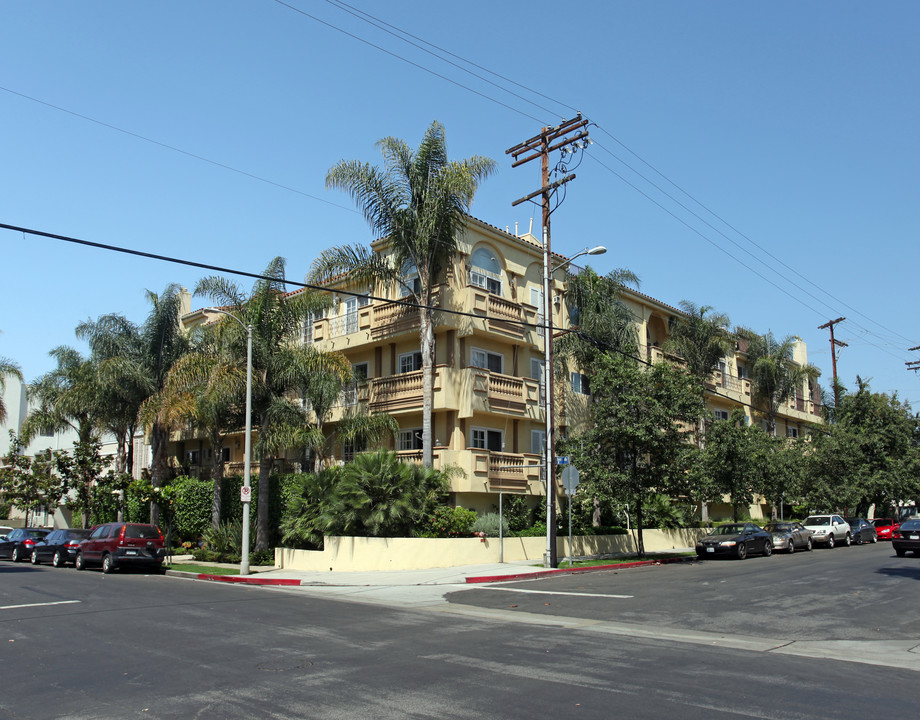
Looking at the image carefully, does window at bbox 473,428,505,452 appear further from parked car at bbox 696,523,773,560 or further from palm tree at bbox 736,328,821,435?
palm tree at bbox 736,328,821,435

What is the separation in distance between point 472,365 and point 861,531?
76.5ft

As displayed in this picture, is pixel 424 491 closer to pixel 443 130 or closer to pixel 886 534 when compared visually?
pixel 443 130

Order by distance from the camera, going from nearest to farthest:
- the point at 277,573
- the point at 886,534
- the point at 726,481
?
the point at 277,573, the point at 726,481, the point at 886,534

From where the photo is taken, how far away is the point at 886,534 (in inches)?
1704

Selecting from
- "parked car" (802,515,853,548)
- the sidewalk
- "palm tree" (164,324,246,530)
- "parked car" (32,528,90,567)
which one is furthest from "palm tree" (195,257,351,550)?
"parked car" (802,515,853,548)

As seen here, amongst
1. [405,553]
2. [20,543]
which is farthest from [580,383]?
[20,543]

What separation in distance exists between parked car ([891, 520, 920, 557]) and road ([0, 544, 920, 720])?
34.1ft

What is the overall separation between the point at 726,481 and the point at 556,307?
10.8 meters

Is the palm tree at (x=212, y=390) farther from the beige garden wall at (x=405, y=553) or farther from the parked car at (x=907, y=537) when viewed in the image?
the parked car at (x=907, y=537)

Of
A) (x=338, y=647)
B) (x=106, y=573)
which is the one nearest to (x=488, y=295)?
(x=106, y=573)

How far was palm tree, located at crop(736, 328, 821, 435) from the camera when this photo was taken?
47688 mm

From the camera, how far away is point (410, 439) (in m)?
31.0

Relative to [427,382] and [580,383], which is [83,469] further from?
[580,383]

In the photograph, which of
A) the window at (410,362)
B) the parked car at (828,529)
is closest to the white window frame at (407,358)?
the window at (410,362)
